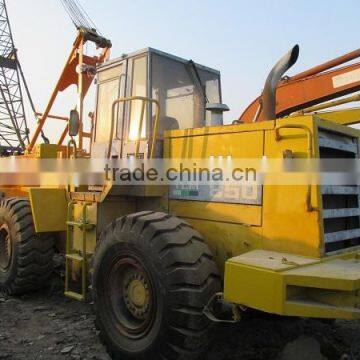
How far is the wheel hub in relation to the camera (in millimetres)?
3898

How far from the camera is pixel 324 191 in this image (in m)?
3.73

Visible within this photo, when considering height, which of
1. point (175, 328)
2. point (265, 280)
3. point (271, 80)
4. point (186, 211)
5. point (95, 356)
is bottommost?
point (95, 356)

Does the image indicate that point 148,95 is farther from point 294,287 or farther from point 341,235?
point 294,287

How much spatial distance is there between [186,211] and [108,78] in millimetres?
2009

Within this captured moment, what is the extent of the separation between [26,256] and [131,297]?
2279 mm

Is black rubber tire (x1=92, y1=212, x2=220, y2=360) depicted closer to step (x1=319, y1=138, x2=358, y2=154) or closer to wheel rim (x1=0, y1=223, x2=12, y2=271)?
step (x1=319, y1=138, x2=358, y2=154)

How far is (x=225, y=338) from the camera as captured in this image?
14.3 ft

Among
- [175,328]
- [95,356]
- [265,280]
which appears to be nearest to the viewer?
[265,280]

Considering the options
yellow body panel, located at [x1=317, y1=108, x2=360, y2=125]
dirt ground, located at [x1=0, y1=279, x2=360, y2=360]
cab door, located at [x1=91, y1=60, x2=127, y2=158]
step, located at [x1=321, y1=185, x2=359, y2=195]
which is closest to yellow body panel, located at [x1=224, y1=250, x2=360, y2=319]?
step, located at [x1=321, y1=185, x2=359, y2=195]

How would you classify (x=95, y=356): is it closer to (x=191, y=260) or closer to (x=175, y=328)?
(x=175, y=328)

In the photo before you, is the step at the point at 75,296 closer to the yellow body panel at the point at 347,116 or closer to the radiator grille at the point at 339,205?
the radiator grille at the point at 339,205

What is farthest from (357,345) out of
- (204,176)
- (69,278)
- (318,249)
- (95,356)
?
(69,278)

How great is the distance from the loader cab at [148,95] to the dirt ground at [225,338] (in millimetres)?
1957

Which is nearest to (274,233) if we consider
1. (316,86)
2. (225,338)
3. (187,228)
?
(187,228)
